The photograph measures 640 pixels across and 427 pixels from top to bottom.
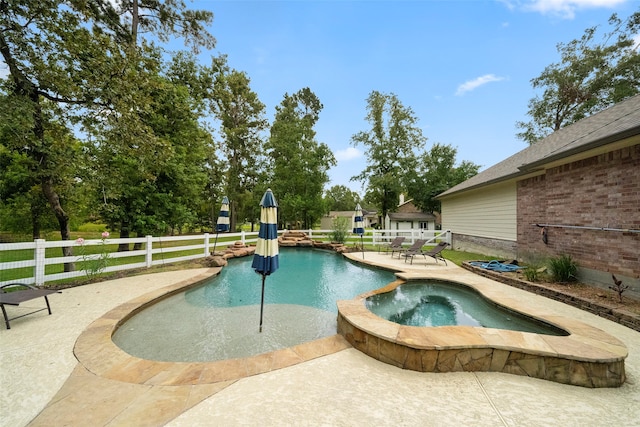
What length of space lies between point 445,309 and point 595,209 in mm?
4264

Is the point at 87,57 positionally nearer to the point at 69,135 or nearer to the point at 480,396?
the point at 69,135

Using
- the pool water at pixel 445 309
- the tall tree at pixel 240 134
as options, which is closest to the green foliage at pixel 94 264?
the pool water at pixel 445 309

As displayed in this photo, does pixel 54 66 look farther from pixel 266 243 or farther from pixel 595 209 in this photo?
pixel 595 209

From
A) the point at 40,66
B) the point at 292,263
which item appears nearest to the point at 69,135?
the point at 40,66

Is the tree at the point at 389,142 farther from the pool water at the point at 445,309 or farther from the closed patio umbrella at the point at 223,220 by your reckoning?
the pool water at the point at 445,309

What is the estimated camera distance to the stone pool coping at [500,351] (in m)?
2.53

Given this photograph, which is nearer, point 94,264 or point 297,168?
point 94,264

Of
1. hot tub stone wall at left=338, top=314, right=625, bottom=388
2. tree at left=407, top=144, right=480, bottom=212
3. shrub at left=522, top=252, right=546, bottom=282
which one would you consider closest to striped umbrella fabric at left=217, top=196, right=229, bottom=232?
hot tub stone wall at left=338, top=314, right=625, bottom=388

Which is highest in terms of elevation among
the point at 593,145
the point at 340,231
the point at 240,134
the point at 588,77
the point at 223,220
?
the point at 588,77

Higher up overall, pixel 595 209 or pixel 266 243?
pixel 595 209

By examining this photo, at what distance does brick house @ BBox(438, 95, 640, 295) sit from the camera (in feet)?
15.9

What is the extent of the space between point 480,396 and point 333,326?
2400 mm

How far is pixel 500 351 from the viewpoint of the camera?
9.00 ft

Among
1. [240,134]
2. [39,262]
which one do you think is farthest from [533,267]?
[240,134]
